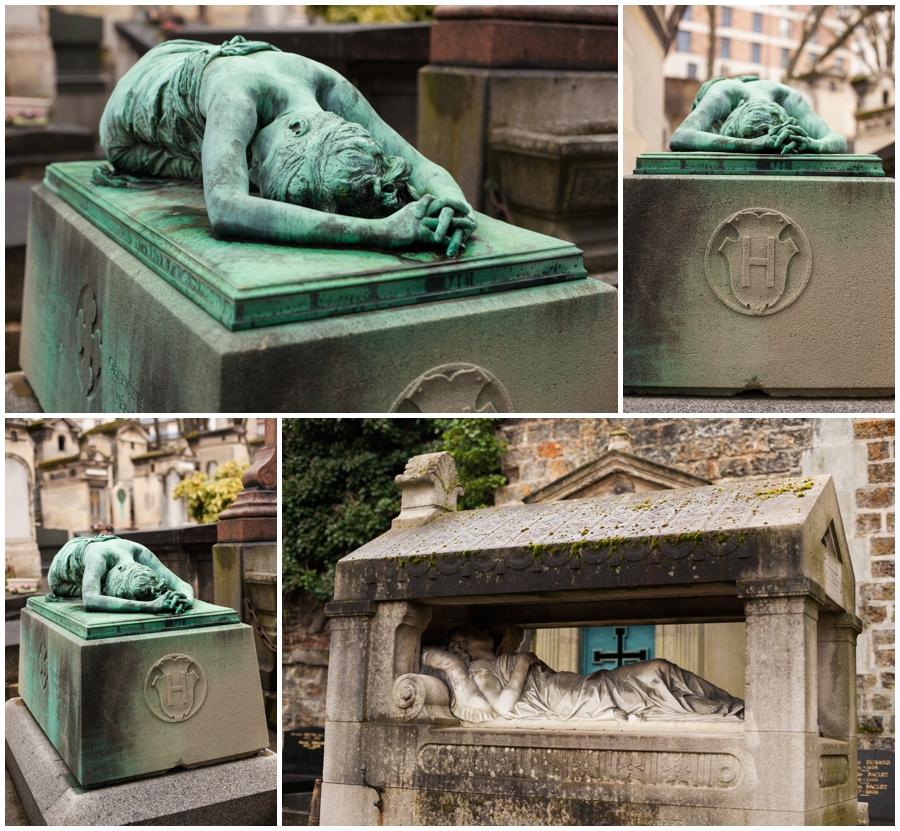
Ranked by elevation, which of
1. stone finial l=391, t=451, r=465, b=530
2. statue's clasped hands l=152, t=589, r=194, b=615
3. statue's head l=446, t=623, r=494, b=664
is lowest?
statue's head l=446, t=623, r=494, b=664

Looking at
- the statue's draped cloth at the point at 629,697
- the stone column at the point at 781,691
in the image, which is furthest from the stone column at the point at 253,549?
the stone column at the point at 781,691

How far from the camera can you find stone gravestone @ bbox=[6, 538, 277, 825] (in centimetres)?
458

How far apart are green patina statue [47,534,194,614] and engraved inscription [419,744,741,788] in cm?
155

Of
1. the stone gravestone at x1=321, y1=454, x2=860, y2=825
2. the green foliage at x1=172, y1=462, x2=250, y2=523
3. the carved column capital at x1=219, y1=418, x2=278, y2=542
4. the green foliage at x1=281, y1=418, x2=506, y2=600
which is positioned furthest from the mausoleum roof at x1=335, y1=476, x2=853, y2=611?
the green foliage at x1=281, y1=418, x2=506, y2=600

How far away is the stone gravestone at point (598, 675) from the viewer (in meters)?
3.62

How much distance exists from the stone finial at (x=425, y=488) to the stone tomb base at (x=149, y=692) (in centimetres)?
102

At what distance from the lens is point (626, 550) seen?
12.9ft

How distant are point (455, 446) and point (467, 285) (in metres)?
6.76

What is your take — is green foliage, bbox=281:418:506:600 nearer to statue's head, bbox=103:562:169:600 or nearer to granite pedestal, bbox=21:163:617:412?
statue's head, bbox=103:562:169:600

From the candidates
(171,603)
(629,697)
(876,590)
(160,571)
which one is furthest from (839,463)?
(171,603)

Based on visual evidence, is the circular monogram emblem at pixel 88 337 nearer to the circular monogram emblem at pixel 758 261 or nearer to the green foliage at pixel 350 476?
the circular monogram emblem at pixel 758 261

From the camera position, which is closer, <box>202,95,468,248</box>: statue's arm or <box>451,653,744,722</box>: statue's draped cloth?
<box>202,95,468,248</box>: statue's arm

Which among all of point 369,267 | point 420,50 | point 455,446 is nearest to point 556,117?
point 420,50

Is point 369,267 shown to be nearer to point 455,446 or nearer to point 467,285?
point 467,285
